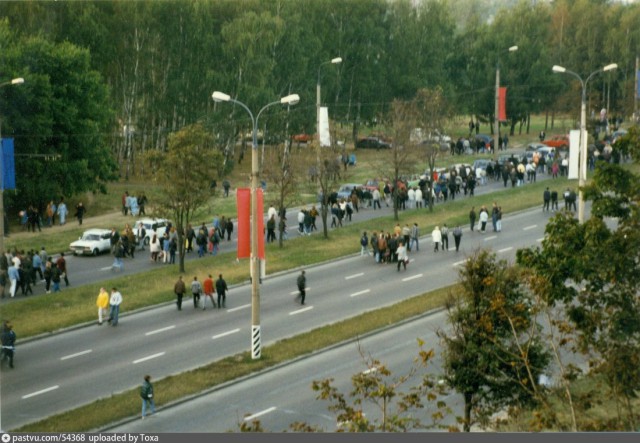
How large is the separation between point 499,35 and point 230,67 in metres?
33.5

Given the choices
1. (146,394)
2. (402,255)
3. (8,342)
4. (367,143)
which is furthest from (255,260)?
(367,143)

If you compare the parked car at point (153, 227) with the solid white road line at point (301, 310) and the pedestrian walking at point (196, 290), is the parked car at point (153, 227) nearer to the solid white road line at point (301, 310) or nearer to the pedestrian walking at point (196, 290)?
the pedestrian walking at point (196, 290)

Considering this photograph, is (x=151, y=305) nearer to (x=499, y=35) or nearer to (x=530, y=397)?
(x=530, y=397)

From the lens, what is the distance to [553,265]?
3061cm

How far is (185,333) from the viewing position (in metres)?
43.3

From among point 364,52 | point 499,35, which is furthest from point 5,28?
point 499,35

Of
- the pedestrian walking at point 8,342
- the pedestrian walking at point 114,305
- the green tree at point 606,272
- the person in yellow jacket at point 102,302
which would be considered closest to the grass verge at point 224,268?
the person in yellow jacket at point 102,302

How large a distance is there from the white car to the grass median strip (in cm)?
1607

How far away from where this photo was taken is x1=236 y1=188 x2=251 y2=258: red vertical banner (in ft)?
134

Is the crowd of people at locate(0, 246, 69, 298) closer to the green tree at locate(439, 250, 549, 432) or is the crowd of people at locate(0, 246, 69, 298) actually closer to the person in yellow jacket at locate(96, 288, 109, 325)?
the person in yellow jacket at locate(96, 288, 109, 325)

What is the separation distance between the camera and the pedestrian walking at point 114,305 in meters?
44.1

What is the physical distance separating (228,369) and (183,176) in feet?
51.3

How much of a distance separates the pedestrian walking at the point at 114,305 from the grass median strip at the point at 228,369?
20.2 ft

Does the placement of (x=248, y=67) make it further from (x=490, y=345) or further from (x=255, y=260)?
(x=490, y=345)
